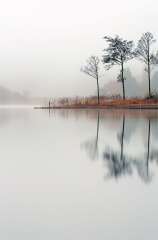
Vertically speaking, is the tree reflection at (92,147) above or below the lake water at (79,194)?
below

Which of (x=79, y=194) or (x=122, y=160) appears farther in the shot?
(x=122, y=160)

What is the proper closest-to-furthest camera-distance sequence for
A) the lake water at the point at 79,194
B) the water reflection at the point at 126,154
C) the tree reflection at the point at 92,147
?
the lake water at the point at 79,194
the water reflection at the point at 126,154
the tree reflection at the point at 92,147

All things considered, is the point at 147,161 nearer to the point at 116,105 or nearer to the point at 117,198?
the point at 117,198

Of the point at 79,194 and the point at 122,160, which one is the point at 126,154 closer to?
the point at 122,160

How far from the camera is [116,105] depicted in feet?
Answer: 207

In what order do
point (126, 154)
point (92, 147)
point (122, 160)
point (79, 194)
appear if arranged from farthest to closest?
point (92, 147) < point (126, 154) < point (122, 160) < point (79, 194)

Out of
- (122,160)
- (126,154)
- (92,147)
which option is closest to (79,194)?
(122,160)

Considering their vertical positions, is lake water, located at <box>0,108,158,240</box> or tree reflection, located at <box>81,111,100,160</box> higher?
lake water, located at <box>0,108,158,240</box>

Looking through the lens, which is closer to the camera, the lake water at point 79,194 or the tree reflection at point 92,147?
the lake water at point 79,194

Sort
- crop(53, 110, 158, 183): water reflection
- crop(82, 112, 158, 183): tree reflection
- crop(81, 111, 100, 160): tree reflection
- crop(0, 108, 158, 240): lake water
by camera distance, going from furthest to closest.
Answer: crop(81, 111, 100, 160): tree reflection, crop(53, 110, 158, 183): water reflection, crop(82, 112, 158, 183): tree reflection, crop(0, 108, 158, 240): lake water

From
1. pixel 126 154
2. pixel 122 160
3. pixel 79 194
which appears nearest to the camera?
pixel 79 194

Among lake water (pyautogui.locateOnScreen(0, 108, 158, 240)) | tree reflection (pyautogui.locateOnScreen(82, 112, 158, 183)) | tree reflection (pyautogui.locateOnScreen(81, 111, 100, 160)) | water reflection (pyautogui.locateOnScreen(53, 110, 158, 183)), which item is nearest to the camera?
lake water (pyautogui.locateOnScreen(0, 108, 158, 240))

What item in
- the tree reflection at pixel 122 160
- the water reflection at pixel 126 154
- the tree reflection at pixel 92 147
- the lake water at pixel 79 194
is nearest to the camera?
the lake water at pixel 79 194

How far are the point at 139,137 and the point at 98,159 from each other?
20.1 ft
